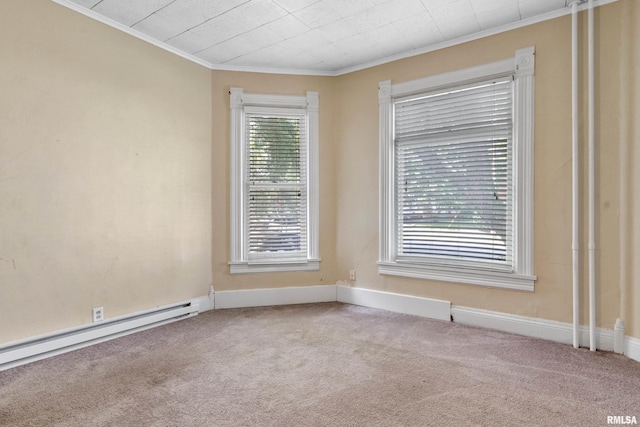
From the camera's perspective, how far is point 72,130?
2645 millimetres

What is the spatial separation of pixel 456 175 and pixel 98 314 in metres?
3.30

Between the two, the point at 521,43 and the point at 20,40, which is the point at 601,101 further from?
the point at 20,40

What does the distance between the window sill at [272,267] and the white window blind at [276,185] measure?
7 centimetres

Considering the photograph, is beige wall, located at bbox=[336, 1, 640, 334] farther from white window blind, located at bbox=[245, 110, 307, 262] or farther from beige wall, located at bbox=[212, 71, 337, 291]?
white window blind, located at bbox=[245, 110, 307, 262]

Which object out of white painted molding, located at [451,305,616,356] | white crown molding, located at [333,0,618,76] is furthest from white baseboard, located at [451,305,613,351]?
white crown molding, located at [333,0,618,76]

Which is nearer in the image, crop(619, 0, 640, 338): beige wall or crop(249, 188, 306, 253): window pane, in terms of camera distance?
crop(619, 0, 640, 338): beige wall

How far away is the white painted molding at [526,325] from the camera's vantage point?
2600mm

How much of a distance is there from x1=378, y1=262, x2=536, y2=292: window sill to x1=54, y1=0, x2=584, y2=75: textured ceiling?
2.12 metres

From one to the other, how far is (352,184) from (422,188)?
791 millimetres

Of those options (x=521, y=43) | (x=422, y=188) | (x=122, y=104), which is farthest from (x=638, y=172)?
(x=122, y=104)

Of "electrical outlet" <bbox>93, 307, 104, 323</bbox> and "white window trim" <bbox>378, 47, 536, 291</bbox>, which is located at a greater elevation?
"white window trim" <bbox>378, 47, 536, 291</bbox>

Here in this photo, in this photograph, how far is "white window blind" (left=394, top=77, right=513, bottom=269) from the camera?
306cm

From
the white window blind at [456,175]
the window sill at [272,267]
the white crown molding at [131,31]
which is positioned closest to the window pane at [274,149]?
the white crown molding at [131,31]

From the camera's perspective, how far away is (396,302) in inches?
142
